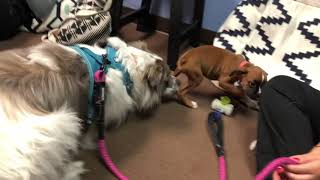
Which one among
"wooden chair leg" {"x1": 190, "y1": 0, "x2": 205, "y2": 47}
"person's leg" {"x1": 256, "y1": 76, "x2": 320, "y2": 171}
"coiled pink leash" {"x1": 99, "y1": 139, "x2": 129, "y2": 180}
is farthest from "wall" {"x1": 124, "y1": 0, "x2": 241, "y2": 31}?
"coiled pink leash" {"x1": 99, "y1": 139, "x2": 129, "y2": 180}

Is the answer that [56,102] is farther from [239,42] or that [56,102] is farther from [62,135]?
[239,42]

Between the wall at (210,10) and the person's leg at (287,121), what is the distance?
106 centimetres

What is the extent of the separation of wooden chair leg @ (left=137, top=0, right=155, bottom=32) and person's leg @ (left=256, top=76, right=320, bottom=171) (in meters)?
1.44

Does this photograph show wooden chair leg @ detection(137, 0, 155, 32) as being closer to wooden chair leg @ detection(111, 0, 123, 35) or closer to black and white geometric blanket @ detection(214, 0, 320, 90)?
wooden chair leg @ detection(111, 0, 123, 35)

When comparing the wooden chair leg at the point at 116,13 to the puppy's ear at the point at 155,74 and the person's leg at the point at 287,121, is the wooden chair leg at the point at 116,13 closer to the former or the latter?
the puppy's ear at the point at 155,74

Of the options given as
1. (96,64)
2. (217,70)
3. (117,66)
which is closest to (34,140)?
(96,64)

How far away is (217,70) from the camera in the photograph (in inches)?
89.7

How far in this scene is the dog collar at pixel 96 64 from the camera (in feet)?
5.51

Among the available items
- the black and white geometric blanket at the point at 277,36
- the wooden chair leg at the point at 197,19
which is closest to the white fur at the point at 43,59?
the black and white geometric blanket at the point at 277,36

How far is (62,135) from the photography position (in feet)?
4.79

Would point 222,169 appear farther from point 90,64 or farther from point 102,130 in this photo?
point 90,64

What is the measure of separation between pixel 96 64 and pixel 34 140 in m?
0.49

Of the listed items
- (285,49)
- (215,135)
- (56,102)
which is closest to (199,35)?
(285,49)

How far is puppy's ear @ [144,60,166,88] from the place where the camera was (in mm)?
1950
